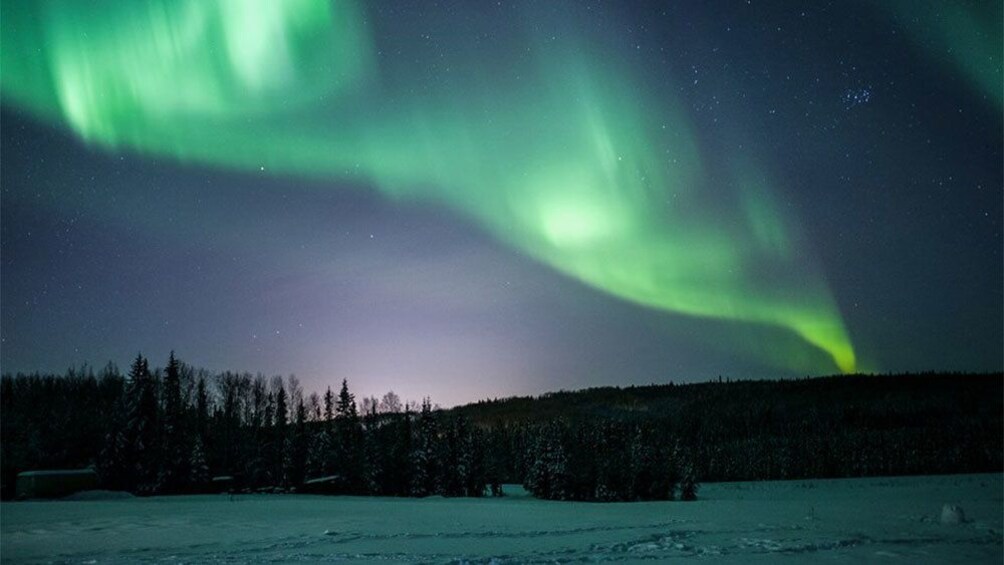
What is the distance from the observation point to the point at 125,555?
19.4 meters

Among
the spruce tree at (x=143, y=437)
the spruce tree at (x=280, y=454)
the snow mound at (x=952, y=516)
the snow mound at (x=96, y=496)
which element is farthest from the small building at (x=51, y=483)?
the snow mound at (x=952, y=516)

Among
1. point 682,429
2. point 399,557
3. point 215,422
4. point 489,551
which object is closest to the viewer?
point 399,557

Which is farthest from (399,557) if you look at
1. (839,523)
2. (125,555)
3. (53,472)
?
(53,472)

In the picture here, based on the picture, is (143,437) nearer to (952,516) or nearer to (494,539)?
(494,539)

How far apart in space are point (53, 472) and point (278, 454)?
1178 inches

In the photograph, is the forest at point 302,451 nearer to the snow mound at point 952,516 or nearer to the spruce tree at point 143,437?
the spruce tree at point 143,437

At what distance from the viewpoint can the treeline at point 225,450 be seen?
70375 millimetres

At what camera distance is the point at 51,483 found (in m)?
61.6

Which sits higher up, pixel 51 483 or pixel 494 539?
pixel 494 539

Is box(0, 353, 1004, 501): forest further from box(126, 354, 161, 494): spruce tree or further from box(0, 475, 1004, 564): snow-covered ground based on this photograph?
box(0, 475, 1004, 564): snow-covered ground

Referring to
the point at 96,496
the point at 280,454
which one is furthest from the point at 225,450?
the point at 96,496

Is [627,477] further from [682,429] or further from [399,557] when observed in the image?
[682,429]

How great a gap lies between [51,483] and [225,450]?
30.3 meters

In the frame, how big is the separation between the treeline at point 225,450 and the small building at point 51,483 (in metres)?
3.39
